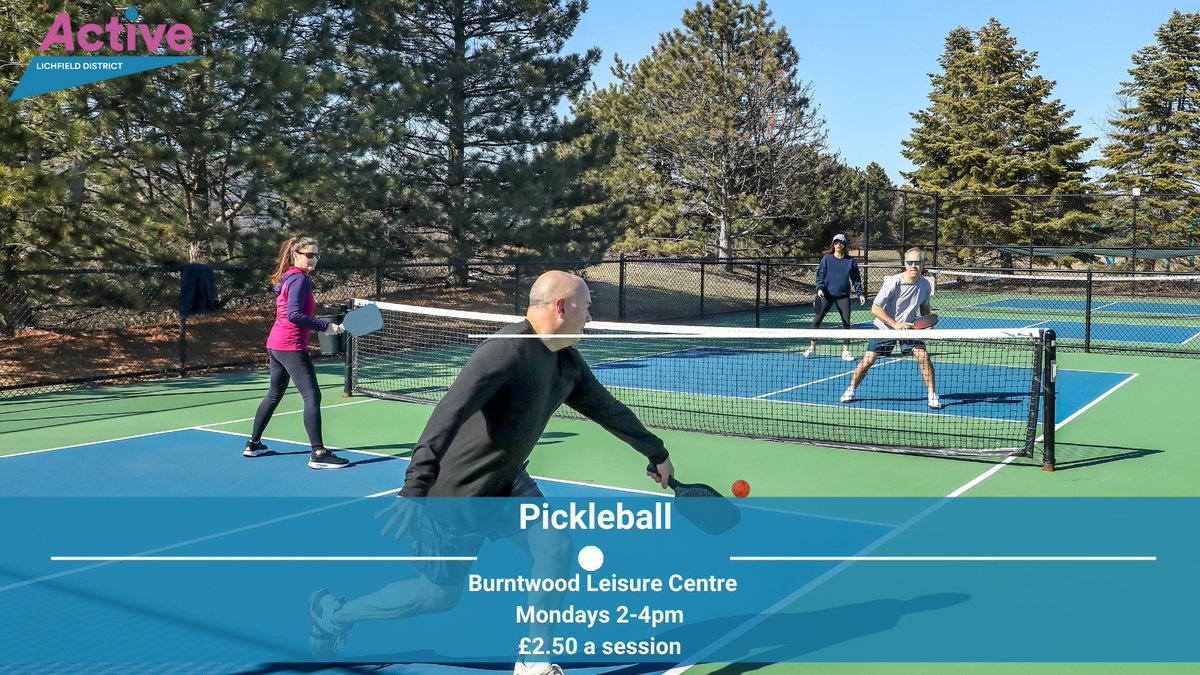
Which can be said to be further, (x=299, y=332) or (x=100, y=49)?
(x=100, y=49)

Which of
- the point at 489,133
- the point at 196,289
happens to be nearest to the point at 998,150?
the point at 489,133

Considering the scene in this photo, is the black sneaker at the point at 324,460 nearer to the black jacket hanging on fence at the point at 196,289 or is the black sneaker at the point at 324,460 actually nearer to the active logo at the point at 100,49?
the black jacket hanging on fence at the point at 196,289

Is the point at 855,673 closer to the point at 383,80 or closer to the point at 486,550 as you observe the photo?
the point at 486,550

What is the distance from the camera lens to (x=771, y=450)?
10.4 meters

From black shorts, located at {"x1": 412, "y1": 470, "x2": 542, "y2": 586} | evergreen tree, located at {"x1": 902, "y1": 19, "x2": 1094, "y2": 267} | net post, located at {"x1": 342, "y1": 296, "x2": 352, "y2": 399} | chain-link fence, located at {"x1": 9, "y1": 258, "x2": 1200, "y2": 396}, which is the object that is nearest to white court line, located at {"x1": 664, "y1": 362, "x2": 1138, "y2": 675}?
black shorts, located at {"x1": 412, "y1": 470, "x2": 542, "y2": 586}

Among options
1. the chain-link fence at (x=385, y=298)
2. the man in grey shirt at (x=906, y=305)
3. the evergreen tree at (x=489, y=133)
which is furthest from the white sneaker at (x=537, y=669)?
the evergreen tree at (x=489, y=133)

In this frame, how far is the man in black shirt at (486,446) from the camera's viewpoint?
13.9 ft

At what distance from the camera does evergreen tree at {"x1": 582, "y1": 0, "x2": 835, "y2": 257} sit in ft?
128

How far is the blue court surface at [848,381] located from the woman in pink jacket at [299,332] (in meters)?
5.73

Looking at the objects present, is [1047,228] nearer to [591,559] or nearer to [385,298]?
[385,298]

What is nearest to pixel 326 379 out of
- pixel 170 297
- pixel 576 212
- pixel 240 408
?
pixel 240 408
